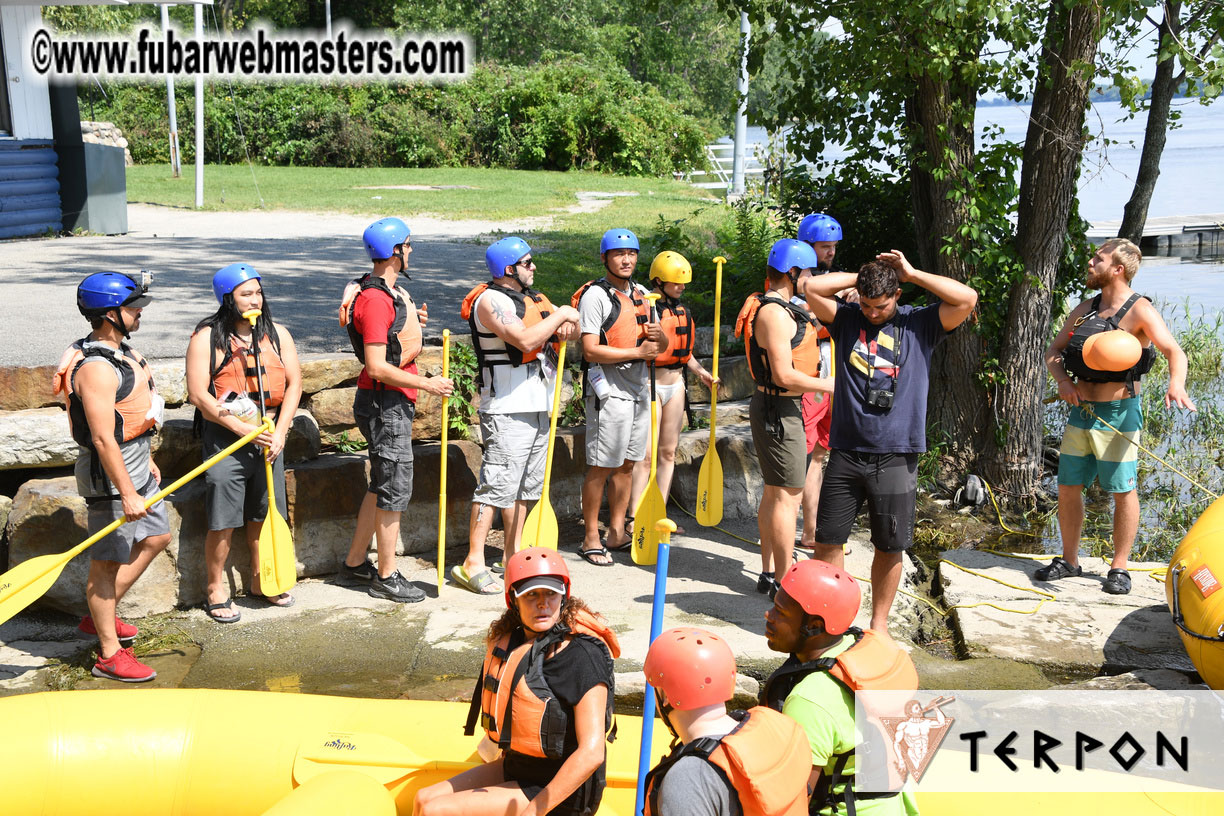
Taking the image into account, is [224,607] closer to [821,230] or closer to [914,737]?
[821,230]

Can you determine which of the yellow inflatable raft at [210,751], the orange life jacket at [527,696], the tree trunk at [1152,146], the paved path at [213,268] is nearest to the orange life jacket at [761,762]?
the orange life jacket at [527,696]

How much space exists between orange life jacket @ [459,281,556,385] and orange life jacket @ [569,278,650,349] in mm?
359

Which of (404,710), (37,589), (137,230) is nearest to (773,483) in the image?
(404,710)

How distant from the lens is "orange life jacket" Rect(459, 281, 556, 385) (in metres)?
5.45

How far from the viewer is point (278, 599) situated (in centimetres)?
557

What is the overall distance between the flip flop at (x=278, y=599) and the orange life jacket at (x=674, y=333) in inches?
90.6

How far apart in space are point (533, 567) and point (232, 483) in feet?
8.83

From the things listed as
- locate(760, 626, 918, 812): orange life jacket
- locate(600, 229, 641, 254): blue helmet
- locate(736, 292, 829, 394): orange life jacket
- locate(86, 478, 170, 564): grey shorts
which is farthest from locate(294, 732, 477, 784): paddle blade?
locate(600, 229, 641, 254): blue helmet

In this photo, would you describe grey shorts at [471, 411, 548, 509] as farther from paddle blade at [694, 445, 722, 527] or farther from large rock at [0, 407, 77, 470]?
large rock at [0, 407, 77, 470]

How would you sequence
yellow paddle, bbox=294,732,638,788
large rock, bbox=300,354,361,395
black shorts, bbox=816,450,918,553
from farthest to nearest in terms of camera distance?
1. large rock, bbox=300,354,361,395
2. black shorts, bbox=816,450,918,553
3. yellow paddle, bbox=294,732,638,788

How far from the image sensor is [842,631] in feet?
9.53

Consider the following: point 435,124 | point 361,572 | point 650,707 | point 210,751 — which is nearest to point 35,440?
point 361,572

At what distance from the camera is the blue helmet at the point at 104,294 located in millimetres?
4547

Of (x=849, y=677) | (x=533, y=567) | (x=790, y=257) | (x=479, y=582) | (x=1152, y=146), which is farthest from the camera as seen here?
(x=1152, y=146)
